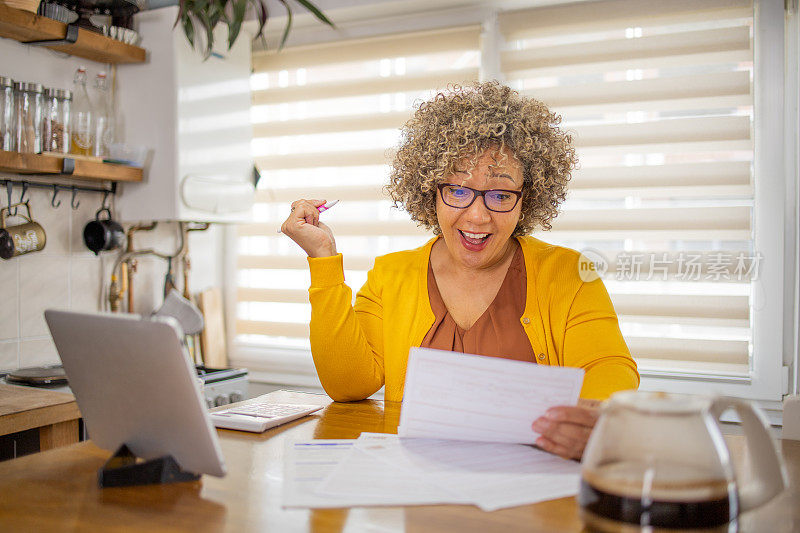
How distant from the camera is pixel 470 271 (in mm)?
1726

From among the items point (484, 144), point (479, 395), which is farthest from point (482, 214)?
point (479, 395)

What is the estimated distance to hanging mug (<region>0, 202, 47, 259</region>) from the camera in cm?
210

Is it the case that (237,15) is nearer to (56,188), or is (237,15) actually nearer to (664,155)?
(56,188)

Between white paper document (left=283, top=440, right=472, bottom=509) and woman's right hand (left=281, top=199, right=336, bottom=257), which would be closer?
white paper document (left=283, top=440, right=472, bottom=509)

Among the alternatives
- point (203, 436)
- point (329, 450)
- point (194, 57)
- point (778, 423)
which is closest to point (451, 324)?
point (329, 450)

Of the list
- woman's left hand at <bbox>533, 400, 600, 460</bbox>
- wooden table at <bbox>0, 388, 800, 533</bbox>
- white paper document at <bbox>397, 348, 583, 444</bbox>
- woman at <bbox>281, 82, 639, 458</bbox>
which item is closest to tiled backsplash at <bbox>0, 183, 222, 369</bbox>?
woman at <bbox>281, 82, 639, 458</bbox>

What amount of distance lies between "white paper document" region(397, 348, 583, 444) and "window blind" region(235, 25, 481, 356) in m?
1.65

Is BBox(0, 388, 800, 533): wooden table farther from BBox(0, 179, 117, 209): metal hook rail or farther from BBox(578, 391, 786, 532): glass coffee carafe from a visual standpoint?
BBox(0, 179, 117, 209): metal hook rail

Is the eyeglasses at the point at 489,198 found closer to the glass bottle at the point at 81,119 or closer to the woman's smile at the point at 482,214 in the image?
the woman's smile at the point at 482,214

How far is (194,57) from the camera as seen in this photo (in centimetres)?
254

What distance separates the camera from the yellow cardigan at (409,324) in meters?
1.46

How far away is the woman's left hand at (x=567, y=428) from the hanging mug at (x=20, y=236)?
179 cm

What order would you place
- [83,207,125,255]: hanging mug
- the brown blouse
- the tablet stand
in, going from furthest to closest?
[83,207,125,255]: hanging mug, the brown blouse, the tablet stand

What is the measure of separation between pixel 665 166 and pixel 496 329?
112 centimetres
